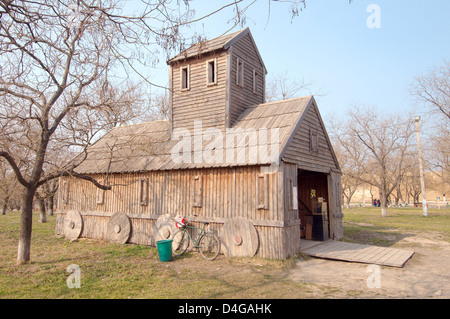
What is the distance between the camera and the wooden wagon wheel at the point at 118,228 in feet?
43.9

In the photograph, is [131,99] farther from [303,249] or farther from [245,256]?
[303,249]

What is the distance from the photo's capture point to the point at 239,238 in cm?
1022

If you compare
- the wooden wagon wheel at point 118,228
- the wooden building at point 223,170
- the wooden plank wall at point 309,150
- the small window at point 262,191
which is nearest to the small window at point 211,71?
the wooden building at point 223,170

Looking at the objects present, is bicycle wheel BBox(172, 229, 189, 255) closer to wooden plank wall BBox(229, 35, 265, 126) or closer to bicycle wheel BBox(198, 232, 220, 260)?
bicycle wheel BBox(198, 232, 220, 260)

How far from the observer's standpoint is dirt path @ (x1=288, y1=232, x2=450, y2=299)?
678cm

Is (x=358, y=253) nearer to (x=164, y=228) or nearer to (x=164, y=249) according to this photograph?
(x=164, y=249)

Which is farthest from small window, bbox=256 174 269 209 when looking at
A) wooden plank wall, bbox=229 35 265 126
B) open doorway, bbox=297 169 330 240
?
open doorway, bbox=297 169 330 240

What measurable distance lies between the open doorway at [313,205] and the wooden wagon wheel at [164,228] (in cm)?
630

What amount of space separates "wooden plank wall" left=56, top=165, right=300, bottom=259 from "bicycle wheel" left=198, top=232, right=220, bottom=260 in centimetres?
40

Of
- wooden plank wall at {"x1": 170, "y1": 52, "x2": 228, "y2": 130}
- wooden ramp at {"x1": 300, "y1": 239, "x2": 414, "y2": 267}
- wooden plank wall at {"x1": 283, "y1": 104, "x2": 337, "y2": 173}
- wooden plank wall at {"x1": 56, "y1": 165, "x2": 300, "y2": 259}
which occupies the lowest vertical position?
wooden ramp at {"x1": 300, "y1": 239, "x2": 414, "y2": 267}

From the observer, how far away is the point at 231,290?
698 centimetres

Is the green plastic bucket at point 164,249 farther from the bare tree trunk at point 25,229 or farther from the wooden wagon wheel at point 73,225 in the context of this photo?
the wooden wagon wheel at point 73,225

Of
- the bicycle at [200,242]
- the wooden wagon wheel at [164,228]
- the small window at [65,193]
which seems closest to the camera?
the bicycle at [200,242]
